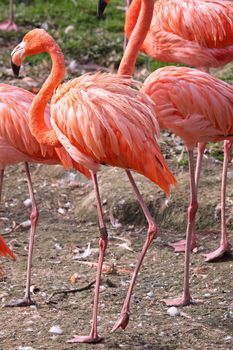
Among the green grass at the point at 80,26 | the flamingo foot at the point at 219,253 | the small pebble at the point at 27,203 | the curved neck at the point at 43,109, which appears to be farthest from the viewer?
the green grass at the point at 80,26

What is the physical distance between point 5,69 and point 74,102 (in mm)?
4837

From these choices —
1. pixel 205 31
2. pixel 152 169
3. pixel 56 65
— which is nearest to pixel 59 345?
pixel 152 169

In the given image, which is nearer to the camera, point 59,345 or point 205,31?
point 59,345

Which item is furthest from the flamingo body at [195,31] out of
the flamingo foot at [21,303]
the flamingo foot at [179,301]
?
the flamingo foot at [21,303]

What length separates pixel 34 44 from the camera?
5.25m

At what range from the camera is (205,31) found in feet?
21.7

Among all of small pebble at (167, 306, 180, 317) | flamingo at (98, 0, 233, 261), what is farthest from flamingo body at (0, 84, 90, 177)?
flamingo at (98, 0, 233, 261)

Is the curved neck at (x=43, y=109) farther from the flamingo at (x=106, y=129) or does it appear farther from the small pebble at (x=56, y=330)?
the small pebble at (x=56, y=330)

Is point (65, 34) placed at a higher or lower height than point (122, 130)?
lower

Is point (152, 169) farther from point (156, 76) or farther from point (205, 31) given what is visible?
point (205, 31)

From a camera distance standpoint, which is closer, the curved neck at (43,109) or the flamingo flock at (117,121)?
the flamingo flock at (117,121)

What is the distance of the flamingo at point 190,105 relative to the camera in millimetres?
5117

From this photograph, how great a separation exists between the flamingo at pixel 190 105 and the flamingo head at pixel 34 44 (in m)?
0.56

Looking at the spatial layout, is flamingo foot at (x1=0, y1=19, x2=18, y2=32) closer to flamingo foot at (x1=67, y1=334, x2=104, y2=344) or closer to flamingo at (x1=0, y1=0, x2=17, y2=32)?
flamingo at (x1=0, y1=0, x2=17, y2=32)
